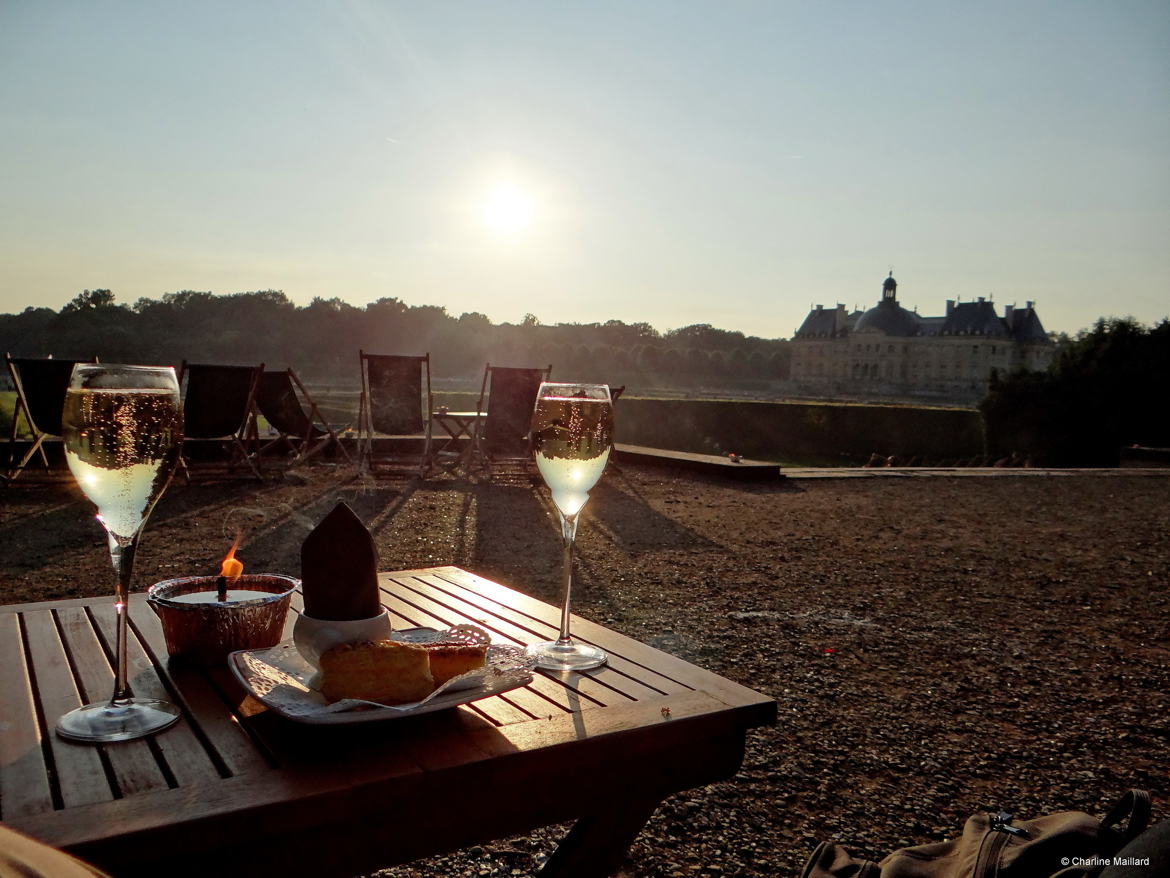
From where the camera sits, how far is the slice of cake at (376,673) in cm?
105

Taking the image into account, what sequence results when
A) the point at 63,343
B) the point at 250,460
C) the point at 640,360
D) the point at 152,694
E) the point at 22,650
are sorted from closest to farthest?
the point at 152,694 < the point at 22,650 < the point at 250,460 < the point at 63,343 < the point at 640,360

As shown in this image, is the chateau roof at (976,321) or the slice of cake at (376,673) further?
the chateau roof at (976,321)

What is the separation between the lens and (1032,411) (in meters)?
23.8

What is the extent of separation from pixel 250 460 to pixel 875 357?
9421cm

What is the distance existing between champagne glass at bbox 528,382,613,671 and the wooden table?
0.30 ft

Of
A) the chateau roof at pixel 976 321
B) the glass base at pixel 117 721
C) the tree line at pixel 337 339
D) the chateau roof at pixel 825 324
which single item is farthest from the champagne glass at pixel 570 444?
the chateau roof at pixel 825 324

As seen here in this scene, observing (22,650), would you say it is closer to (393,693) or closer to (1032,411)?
(393,693)

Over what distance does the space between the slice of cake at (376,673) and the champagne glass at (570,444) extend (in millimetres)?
333

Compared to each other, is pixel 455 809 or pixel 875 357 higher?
pixel 875 357

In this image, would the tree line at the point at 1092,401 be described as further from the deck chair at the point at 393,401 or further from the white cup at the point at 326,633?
the white cup at the point at 326,633

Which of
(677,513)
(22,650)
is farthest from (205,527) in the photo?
(22,650)

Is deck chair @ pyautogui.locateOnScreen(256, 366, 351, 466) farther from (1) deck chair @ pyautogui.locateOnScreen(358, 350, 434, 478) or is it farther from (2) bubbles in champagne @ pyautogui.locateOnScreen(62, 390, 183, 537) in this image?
(2) bubbles in champagne @ pyautogui.locateOnScreen(62, 390, 183, 537)

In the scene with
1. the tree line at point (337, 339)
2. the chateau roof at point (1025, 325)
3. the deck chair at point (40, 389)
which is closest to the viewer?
the deck chair at point (40, 389)

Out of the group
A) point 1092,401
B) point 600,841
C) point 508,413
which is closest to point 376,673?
point 600,841
